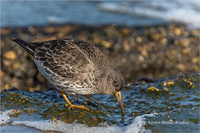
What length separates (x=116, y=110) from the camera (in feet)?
19.8

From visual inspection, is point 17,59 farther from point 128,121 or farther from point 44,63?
point 128,121

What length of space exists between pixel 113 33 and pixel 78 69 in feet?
19.4

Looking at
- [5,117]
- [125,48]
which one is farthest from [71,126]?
[125,48]

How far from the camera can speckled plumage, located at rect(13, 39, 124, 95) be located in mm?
6113

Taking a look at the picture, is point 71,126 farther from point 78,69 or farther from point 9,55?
point 9,55

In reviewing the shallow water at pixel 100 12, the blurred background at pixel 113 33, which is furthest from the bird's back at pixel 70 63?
the shallow water at pixel 100 12

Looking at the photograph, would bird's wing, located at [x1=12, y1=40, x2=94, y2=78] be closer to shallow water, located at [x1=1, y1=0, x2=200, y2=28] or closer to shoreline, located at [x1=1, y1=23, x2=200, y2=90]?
shoreline, located at [x1=1, y1=23, x2=200, y2=90]

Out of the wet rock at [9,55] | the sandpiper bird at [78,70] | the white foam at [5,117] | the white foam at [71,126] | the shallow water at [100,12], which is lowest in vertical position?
the white foam at [71,126]

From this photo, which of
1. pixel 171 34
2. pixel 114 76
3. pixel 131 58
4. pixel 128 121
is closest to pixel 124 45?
pixel 131 58

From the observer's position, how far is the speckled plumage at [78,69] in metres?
6.11

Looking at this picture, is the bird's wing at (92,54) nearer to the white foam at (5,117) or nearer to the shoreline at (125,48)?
the white foam at (5,117)

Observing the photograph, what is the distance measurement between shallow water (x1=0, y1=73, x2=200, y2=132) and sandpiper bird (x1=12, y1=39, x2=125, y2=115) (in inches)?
13.0

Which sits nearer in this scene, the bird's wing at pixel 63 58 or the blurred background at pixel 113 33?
the bird's wing at pixel 63 58

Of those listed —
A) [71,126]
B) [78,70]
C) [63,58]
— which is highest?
[63,58]
